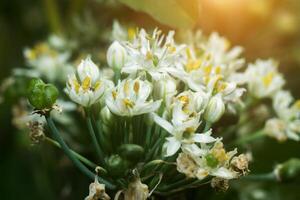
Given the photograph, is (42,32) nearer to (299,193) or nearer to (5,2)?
(5,2)

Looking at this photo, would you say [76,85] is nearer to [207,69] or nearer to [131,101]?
[131,101]

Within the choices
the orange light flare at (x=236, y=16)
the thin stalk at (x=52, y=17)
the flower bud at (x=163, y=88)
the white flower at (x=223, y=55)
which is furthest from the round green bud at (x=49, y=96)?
the orange light flare at (x=236, y=16)

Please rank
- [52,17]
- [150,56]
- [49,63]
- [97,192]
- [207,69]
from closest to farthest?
[97,192]
[150,56]
[207,69]
[49,63]
[52,17]

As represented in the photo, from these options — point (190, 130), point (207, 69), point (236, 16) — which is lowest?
point (190, 130)

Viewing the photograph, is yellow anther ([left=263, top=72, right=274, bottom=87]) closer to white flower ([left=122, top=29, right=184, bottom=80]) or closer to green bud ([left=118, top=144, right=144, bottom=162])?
white flower ([left=122, top=29, right=184, bottom=80])

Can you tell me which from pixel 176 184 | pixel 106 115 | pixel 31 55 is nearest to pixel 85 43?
pixel 31 55

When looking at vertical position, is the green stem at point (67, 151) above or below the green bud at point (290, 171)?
below

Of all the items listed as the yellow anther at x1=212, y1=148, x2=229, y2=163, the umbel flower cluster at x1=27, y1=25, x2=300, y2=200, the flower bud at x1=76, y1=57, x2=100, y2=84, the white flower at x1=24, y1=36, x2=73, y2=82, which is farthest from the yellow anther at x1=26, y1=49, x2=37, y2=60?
the yellow anther at x1=212, y1=148, x2=229, y2=163

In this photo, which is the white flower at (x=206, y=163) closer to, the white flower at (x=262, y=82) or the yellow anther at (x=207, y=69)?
the yellow anther at (x=207, y=69)
